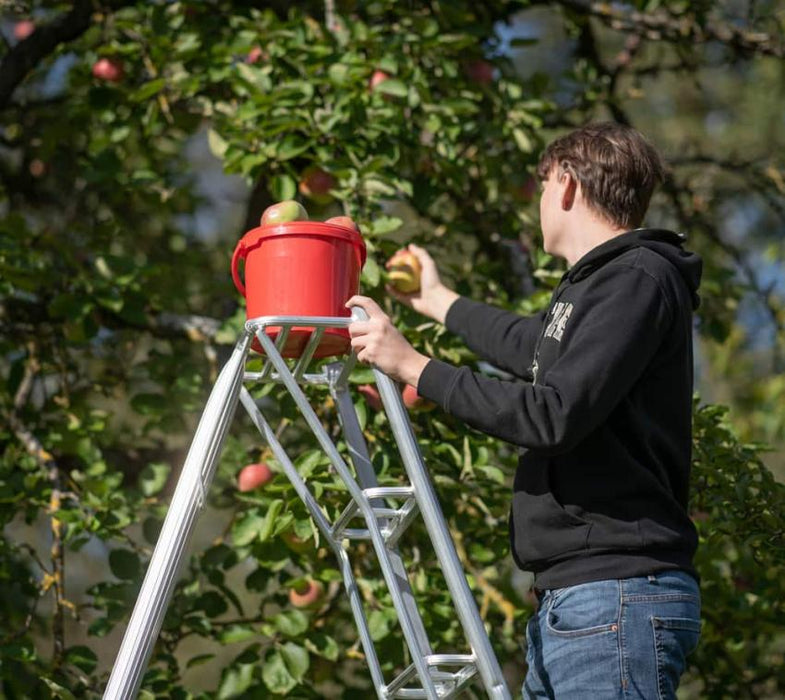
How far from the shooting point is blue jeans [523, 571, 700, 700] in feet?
4.91

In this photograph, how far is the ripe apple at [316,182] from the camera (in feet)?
8.43

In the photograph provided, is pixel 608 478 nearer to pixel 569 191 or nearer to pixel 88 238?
pixel 569 191

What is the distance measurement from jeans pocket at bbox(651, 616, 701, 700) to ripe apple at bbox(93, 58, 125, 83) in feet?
6.82

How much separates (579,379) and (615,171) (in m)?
0.43

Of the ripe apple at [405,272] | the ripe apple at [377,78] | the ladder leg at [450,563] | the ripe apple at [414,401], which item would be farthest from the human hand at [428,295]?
the ladder leg at [450,563]

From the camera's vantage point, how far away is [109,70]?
9.64 feet

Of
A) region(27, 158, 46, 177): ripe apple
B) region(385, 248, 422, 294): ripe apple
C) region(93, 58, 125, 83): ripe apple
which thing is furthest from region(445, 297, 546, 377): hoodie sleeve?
region(27, 158, 46, 177): ripe apple

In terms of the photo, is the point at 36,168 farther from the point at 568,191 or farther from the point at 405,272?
the point at 568,191

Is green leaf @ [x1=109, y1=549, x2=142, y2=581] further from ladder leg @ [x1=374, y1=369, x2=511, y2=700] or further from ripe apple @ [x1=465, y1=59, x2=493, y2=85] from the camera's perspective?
ripe apple @ [x1=465, y1=59, x2=493, y2=85]

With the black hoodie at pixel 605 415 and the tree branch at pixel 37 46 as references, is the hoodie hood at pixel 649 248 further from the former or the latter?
the tree branch at pixel 37 46

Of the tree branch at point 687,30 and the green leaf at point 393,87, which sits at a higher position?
the green leaf at point 393,87

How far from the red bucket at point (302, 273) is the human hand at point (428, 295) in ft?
2.10

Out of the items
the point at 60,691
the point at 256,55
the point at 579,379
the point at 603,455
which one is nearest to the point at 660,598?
the point at 603,455

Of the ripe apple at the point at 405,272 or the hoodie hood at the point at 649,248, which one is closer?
the hoodie hood at the point at 649,248
